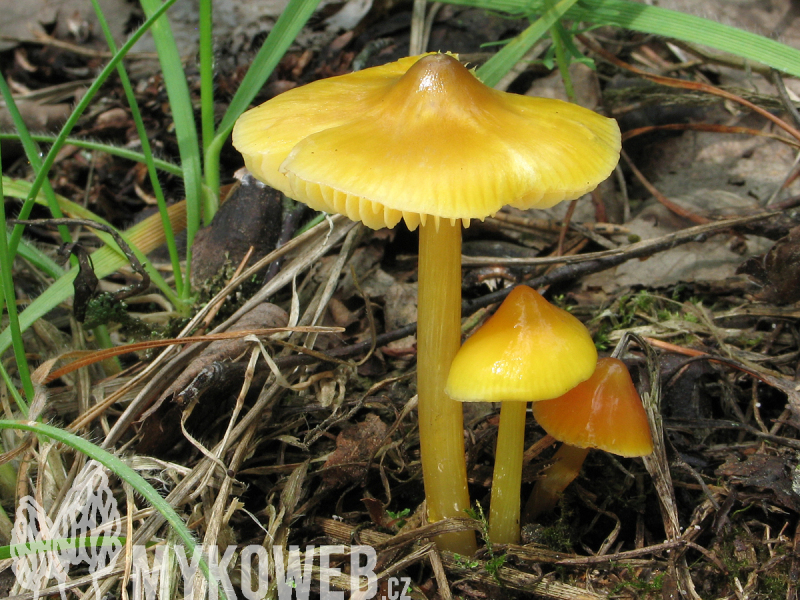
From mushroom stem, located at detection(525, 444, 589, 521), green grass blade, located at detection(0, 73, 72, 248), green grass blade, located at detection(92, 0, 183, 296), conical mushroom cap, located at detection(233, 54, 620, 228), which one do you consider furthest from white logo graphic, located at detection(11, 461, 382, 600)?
conical mushroom cap, located at detection(233, 54, 620, 228)

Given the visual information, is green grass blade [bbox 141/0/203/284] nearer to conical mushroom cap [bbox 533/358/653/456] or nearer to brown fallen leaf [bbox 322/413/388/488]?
brown fallen leaf [bbox 322/413/388/488]

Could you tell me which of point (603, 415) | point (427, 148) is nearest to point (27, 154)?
point (427, 148)

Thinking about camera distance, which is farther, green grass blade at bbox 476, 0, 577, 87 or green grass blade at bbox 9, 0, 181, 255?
green grass blade at bbox 476, 0, 577, 87

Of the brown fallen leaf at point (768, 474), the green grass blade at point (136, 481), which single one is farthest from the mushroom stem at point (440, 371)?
the brown fallen leaf at point (768, 474)

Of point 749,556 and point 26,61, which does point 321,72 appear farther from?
point 749,556

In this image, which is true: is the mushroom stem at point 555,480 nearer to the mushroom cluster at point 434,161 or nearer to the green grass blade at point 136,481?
the mushroom cluster at point 434,161

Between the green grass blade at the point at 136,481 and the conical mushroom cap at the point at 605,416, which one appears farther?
the conical mushroom cap at the point at 605,416

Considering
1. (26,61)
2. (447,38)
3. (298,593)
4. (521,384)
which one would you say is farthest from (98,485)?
(26,61)
